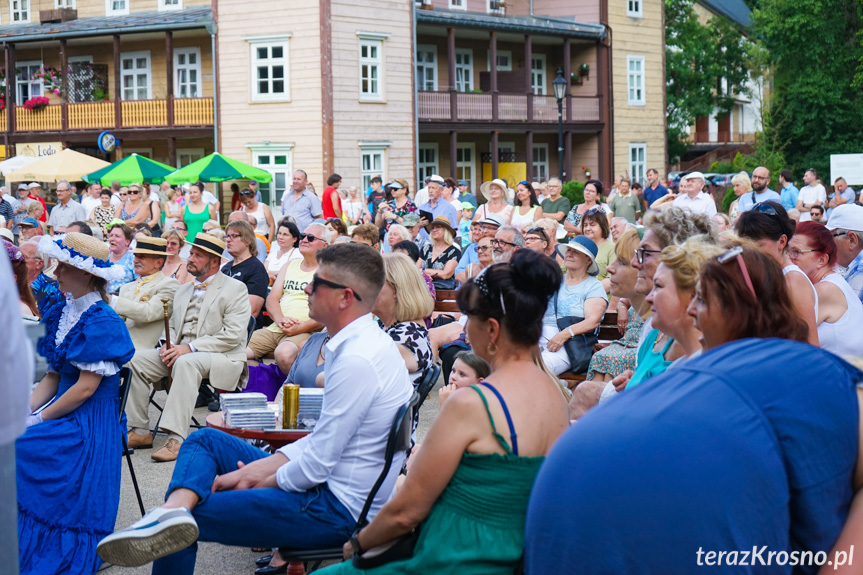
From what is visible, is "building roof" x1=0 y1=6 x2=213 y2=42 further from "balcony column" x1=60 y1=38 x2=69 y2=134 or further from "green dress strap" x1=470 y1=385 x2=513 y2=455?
"green dress strap" x1=470 y1=385 x2=513 y2=455

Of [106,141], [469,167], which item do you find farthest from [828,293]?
[469,167]

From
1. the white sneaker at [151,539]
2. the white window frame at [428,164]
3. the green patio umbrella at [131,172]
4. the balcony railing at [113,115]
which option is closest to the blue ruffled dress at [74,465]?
the white sneaker at [151,539]

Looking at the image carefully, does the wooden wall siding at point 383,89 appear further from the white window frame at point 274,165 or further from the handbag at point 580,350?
the handbag at point 580,350

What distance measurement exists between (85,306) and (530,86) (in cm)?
2987

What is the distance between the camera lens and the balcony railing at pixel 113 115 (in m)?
28.9

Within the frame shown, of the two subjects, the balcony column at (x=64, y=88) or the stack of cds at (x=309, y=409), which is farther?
the balcony column at (x=64, y=88)

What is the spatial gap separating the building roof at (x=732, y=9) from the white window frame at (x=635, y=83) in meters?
18.3

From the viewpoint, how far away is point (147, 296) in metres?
7.99

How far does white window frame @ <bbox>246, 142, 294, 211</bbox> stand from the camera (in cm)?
2775

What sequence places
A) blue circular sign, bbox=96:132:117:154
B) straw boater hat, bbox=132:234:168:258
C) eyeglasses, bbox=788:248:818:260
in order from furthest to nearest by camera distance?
1. blue circular sign, bbox=96:132:117:154
2. straw boater hat, bbox=132:234:168:258
3. eyeglasses, bbox=788:248:818:260

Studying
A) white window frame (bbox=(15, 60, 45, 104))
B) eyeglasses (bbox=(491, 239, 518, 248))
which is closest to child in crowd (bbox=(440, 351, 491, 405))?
eyeglasses (bbox=(491, 239, 518, 248))

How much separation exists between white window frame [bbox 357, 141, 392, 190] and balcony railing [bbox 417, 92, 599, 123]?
7.64ft

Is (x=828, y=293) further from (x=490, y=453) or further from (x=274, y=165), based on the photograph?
(x=274, y=165)

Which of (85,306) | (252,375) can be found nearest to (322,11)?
(252,375)
